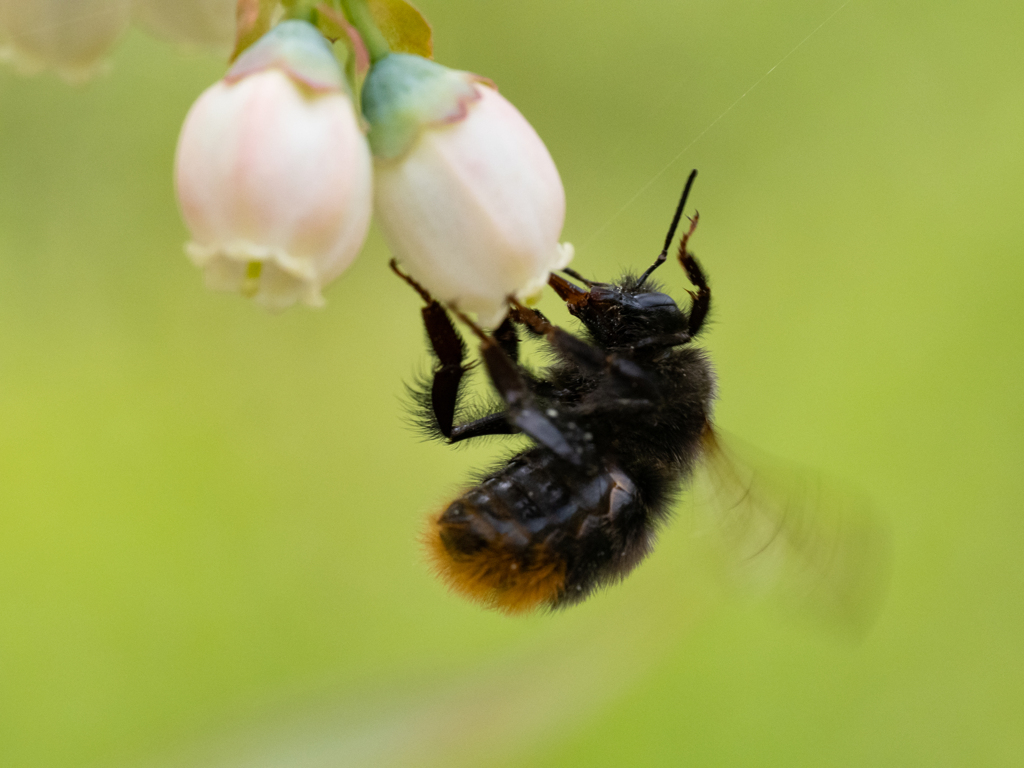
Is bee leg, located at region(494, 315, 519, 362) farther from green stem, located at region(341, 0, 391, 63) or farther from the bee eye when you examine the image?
green stem, located at region(341, 0, 391, 63)

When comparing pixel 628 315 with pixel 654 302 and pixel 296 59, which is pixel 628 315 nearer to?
pixel 654 302

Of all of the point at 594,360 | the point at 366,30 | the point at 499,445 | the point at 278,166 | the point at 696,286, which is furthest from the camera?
the point at 499,445

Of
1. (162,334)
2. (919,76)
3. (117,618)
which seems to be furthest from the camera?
(919,76)

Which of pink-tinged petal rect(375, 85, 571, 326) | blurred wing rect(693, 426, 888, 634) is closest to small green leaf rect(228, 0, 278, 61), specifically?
pink-tinged petal rect(375, 85, 571, 326)

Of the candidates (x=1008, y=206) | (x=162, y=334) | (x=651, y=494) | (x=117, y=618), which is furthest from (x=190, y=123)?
(x=1008, y=206)

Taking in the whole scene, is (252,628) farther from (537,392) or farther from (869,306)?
(869,306)

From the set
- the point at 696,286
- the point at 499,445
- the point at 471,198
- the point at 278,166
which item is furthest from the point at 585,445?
the point at 499,445

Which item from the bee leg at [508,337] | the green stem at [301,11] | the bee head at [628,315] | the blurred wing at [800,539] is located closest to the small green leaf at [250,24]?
the green stem at [301,11]
